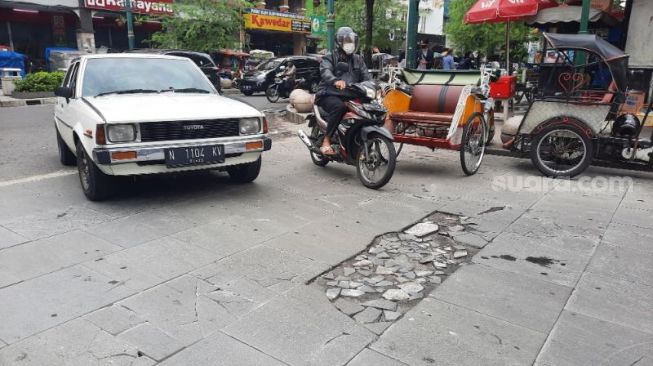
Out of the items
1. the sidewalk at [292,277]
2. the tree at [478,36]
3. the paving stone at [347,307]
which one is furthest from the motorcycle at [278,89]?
the paving stone at [347,307]

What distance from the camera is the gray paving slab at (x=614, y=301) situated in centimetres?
318

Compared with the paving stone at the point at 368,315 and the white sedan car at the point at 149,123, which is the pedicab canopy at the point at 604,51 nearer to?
the white sedan car at the point at 149,123

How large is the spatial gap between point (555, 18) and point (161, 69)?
10.2m

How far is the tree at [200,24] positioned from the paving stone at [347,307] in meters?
21.7

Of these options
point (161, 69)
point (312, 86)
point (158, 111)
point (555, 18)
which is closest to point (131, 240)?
point (158, 111)

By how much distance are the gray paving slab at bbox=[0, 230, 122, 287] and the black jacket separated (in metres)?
3.45

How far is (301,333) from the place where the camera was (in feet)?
9.64

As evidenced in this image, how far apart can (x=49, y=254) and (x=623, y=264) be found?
15.2ft

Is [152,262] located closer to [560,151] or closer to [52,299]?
[52,299]

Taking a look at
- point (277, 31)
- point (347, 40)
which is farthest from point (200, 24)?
point (347, 40)

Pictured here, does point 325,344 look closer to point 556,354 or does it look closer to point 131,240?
point 556,354

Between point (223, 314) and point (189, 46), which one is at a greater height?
point (189, 46)

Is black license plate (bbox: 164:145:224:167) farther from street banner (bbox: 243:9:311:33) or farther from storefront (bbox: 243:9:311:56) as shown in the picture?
storefront (bbox: 243:9:311:56)

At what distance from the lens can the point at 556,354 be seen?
2.79 metres
